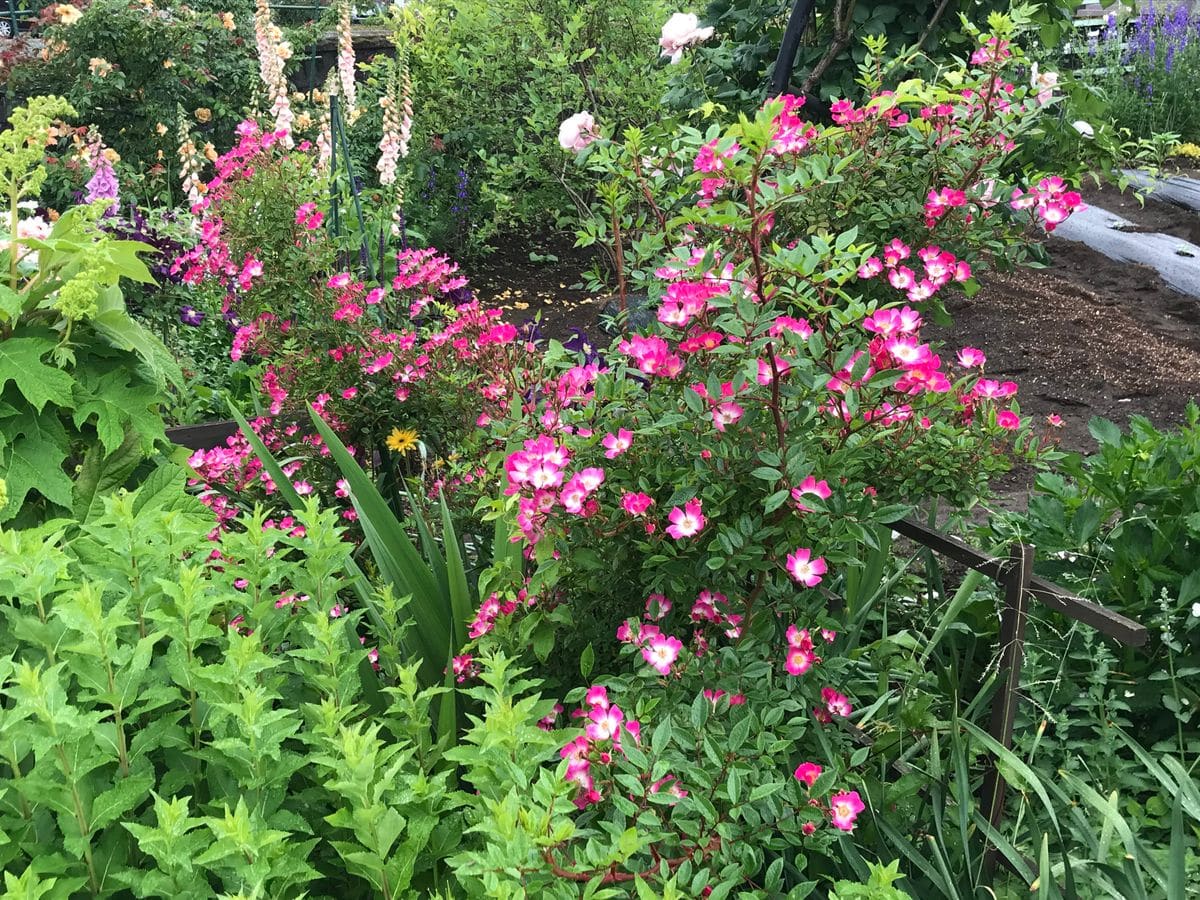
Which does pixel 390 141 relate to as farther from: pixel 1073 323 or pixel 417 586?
pixel 1073 323

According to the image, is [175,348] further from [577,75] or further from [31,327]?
[577,75]

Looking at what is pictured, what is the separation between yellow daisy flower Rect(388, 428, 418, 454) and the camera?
259 centimetres

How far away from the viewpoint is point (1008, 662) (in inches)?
62.8

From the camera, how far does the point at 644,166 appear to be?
2021mm

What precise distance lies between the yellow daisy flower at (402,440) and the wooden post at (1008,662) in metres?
1.53

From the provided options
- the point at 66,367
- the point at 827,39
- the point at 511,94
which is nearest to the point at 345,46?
the point at 827,39

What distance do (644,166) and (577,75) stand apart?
3.84 metres

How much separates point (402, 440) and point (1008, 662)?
1583 mm

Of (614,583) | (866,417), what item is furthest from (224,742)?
(866,417)

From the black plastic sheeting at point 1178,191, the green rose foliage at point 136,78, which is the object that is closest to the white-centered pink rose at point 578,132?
the green rose foliage at point 136,78

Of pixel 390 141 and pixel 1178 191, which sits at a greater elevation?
pixel 390 141

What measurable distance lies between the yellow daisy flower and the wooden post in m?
1.53

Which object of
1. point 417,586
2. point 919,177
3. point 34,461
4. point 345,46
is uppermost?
point 919,177

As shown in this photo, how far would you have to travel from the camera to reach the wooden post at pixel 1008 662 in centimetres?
154
